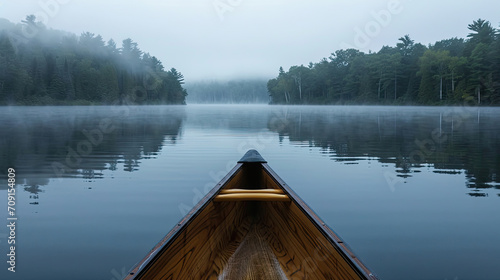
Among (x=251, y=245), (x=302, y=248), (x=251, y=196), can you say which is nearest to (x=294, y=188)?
(x=251, y=196)

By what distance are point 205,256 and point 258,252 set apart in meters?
0.92

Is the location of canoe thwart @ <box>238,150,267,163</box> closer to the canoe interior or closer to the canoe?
the canoe

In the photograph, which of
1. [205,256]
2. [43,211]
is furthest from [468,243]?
[43,211]

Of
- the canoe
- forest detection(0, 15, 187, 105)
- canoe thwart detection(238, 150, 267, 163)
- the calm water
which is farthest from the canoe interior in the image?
forest detection(0, 15, 187, 105)

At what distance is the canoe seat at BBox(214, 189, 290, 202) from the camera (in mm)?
4902

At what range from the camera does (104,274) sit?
15.1 ft

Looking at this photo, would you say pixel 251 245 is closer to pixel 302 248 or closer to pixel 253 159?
pixel 302 248

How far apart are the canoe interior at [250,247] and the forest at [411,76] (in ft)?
261

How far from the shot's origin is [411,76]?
9444cm

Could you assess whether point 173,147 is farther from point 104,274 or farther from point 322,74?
point 322,74

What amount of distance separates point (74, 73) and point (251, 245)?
367 feet

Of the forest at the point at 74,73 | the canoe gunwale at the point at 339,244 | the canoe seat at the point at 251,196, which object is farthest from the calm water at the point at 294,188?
the forest at the point at 74,73

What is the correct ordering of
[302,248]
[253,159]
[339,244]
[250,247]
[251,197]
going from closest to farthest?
[339,244] < [302,248] < [250,247] < [251,197] < [253,159]

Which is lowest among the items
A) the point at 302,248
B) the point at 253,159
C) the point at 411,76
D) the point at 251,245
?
the point at 251,245
